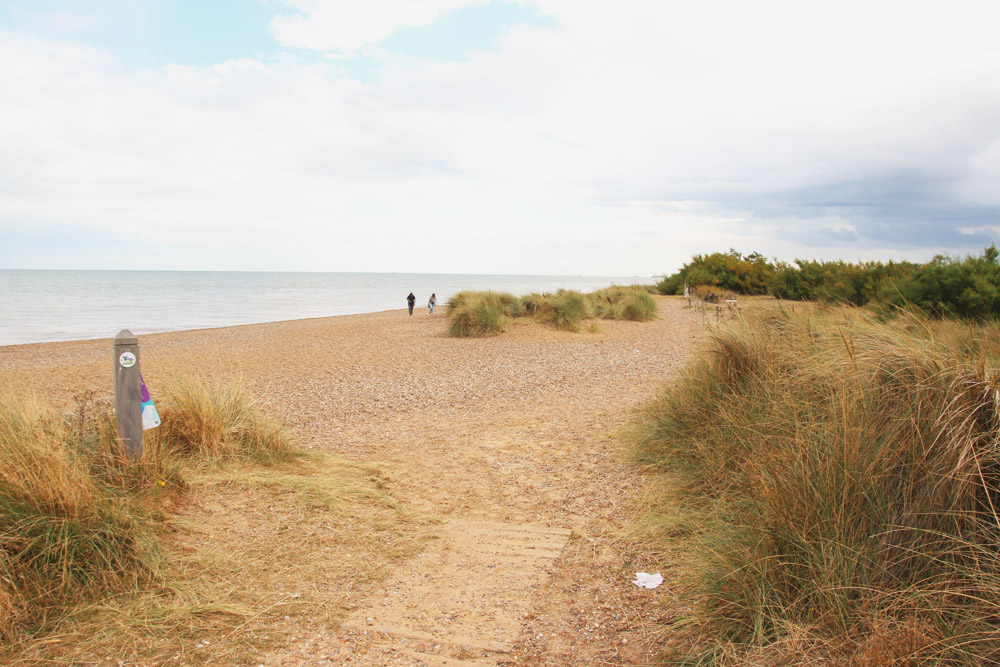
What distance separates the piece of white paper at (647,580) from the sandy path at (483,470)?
6cm

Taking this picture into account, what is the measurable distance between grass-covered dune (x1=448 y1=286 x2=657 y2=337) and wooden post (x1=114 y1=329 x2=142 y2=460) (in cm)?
1234

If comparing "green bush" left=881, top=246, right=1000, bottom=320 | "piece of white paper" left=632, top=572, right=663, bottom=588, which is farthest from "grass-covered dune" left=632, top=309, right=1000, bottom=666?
"green bush" left=881, top=246, right=1000, bottom=320

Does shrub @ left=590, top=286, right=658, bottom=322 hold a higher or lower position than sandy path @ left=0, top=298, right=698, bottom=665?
higher

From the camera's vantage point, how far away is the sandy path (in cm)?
288

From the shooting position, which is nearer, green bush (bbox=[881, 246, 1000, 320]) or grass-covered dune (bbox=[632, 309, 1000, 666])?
grass-covered dune (bbox=[632, 309, 1000, 666])

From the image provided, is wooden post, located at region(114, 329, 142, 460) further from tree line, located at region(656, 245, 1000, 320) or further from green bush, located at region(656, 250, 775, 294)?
green bush, located at region(656, 250, 775, 294)

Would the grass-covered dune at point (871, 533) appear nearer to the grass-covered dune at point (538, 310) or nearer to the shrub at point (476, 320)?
the shrub at point (476, 320)

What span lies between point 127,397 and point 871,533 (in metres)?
4.52

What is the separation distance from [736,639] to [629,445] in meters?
3.43

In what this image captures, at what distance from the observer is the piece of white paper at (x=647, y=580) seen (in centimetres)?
328

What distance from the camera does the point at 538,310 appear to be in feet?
62.7

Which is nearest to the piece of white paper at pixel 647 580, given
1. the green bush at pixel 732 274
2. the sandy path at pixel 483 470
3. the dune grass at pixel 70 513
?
the sandy path at pixel 483 470

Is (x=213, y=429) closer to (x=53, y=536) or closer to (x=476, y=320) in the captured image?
(x=53, y=536)

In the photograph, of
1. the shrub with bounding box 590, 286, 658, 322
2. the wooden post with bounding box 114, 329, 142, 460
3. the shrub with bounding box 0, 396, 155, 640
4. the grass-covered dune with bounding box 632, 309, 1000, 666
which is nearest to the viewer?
the grass-covered dune with bounding box 632, 309, 1000, 666
